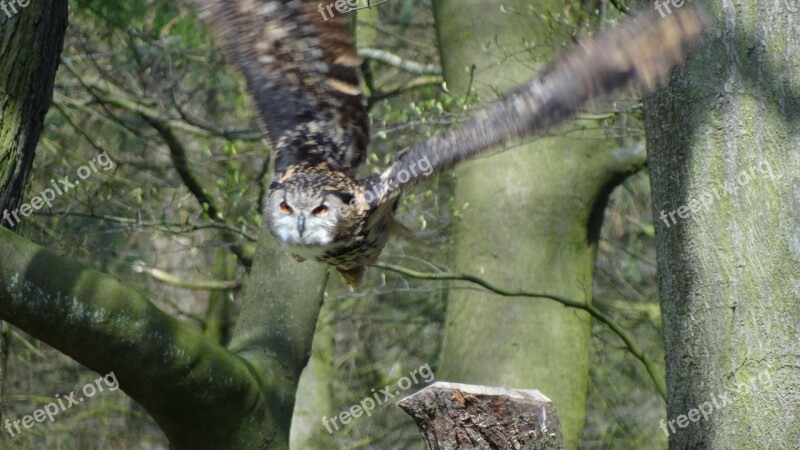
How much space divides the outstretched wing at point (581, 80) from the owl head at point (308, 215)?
0.79m

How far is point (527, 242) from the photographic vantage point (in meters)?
6.50

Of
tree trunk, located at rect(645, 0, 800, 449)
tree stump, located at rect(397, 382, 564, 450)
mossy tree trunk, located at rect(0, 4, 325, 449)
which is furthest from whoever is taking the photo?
tree trunk, located at rect(645, 0, 800, 449)

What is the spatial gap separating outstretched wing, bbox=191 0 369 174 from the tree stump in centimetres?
192

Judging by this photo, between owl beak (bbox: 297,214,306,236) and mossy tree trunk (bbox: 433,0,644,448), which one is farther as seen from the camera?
mossy tree trunk (bbox: 433,0,644,448)

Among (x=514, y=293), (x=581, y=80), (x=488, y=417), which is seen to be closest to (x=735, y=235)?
(x=581, y=80)

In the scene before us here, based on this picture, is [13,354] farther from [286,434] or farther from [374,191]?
[374,191]

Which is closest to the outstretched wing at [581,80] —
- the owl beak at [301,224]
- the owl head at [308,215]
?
the owl head at [308,215]

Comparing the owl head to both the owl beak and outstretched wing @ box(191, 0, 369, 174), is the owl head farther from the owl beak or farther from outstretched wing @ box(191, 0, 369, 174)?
outstretched wing @ box(191, 0, 369, 174)

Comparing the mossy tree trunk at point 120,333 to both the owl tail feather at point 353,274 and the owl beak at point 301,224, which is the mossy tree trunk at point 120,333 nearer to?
the owl tail feather at point 353,274

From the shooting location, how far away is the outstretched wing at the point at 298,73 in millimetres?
4297

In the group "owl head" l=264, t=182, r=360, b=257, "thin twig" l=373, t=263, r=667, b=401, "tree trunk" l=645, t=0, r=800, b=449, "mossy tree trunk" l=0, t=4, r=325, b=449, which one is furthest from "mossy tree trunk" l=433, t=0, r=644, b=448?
"tree trunk" l=645, t=0, r=800, b=449

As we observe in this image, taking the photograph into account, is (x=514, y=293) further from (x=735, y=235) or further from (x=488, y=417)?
(x=488, y=417)

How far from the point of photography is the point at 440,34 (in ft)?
22.9

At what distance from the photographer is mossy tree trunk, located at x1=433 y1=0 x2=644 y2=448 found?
6402 millimetres
